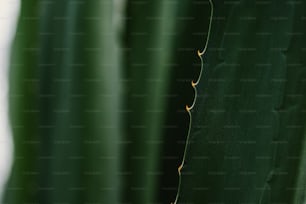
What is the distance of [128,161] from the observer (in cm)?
57

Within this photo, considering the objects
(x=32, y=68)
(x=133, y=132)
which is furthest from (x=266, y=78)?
(x=32, y=68)

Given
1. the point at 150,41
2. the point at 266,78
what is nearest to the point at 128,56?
the point at 150,41

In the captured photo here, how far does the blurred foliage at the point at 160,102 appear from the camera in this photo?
529 millimetres

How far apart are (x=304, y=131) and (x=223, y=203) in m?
0.11

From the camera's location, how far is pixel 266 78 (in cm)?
53

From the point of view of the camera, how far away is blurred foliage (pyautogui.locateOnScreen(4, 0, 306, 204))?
53 centimetres

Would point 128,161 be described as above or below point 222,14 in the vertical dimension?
below

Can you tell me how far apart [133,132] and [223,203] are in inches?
4.5

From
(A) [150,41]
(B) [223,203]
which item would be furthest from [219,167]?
(A) [150,41]

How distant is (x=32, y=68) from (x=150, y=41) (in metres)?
0.13

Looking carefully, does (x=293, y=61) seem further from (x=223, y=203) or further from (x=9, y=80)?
(x=9, y=80)

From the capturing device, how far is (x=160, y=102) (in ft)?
1.83

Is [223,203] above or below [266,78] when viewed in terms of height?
below

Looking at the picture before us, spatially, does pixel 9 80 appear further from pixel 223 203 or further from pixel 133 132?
pixel 223 203
